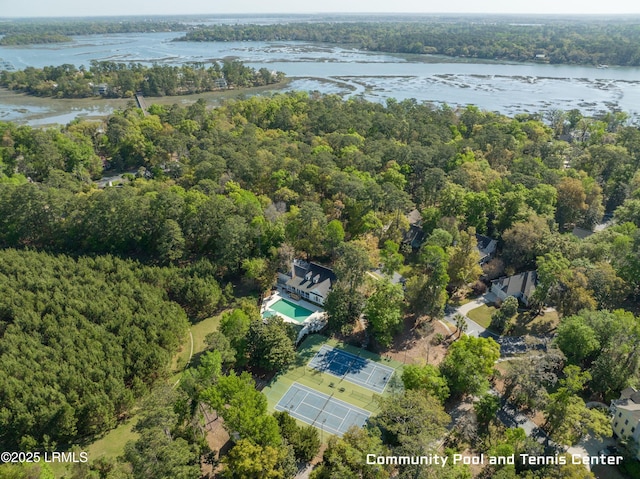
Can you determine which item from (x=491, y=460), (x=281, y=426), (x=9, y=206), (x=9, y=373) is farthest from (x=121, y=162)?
(x=491, y=460)

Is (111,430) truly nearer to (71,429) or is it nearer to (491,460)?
(71,429)

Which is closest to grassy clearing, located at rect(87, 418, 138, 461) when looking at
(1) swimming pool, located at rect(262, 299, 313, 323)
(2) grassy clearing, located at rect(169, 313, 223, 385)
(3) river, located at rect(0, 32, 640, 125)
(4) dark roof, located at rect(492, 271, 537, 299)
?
(2) grassy clearing, located at rect(169, 313, 223, 385)

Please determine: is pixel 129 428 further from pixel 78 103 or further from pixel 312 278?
pixel 78 103

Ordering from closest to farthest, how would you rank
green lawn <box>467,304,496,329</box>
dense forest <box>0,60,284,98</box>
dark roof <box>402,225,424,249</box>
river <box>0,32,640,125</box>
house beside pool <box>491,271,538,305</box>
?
green lawn <box>467,304,496,329</box> < house beside pool <box>491,271,538,305</box> < dark roof <box>402,225,424,249</box> < river <box>0,32,640,125</box> < dense forest <box>0,60,284,98</box>

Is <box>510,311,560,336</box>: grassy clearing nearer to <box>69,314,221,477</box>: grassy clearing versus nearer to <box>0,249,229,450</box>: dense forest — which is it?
<box>69,314,221,477</box>: grassy clearing

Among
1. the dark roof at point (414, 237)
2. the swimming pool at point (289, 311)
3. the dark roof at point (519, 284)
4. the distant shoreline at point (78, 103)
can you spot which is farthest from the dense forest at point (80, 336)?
the distant shoreline at point (78, 103)
